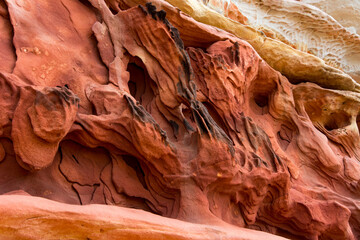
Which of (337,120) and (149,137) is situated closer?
(149,137)

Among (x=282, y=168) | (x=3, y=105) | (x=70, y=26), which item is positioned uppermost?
(x=70, y=26)

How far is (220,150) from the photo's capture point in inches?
91.3

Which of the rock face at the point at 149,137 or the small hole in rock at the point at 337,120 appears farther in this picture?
the small hole in rock at the point at 337,120

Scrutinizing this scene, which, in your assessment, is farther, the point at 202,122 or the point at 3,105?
the point at 202,122

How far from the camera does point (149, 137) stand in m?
2.15

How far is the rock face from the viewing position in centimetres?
180

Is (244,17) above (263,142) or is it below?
above

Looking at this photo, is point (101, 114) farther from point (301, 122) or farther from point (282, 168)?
point (301, 122)

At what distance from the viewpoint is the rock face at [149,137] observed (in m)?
1.80

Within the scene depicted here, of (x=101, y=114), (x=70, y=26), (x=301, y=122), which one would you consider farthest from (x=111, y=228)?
(x=301, y=122)

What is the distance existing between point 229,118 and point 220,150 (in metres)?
0.94

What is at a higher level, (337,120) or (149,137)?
(149,137)

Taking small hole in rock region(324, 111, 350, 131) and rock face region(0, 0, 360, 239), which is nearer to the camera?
rock face region(0, 0, 360, 239)

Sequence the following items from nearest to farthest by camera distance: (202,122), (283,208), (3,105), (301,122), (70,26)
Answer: (3,105) → (202,122) → (70,26) → (283,208) → (301,122)
